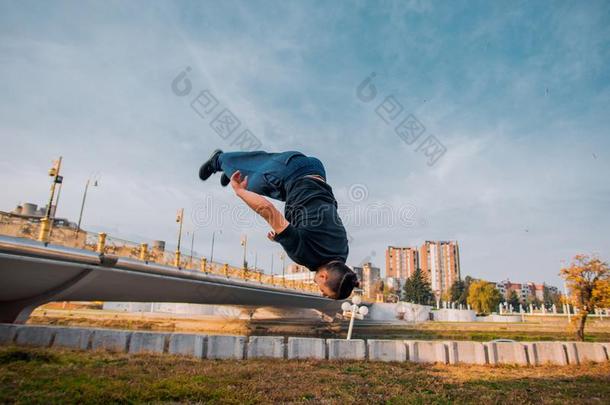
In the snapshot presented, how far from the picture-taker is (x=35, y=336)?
49.6 feet

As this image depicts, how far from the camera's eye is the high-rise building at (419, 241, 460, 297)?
18450 centimetres

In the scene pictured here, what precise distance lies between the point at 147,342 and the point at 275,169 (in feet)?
39.6

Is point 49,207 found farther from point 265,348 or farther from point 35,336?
point 265,348

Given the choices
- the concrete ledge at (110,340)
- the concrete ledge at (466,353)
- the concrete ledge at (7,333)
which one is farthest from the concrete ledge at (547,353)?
the concrete ledge at (7,333)

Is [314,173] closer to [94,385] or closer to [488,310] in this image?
[94,385]

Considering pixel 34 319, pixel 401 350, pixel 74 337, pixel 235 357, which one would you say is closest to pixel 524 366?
pixel 401 350

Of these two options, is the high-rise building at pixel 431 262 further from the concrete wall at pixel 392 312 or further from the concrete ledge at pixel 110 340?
the concrete ledge at pixel 110 340

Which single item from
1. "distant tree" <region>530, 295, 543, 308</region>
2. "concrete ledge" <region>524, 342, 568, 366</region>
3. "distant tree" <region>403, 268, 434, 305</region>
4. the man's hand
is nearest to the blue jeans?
the man's hand

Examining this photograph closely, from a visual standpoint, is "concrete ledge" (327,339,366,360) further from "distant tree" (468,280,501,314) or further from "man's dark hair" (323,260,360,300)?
"distant tree" (468,280,501,314)

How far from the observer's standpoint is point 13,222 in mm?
15680

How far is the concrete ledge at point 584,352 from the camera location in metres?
14.9

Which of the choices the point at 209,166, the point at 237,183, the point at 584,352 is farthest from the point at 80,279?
the point at 584,352

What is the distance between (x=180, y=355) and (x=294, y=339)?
413 cm

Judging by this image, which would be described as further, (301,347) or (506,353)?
(301,347)
